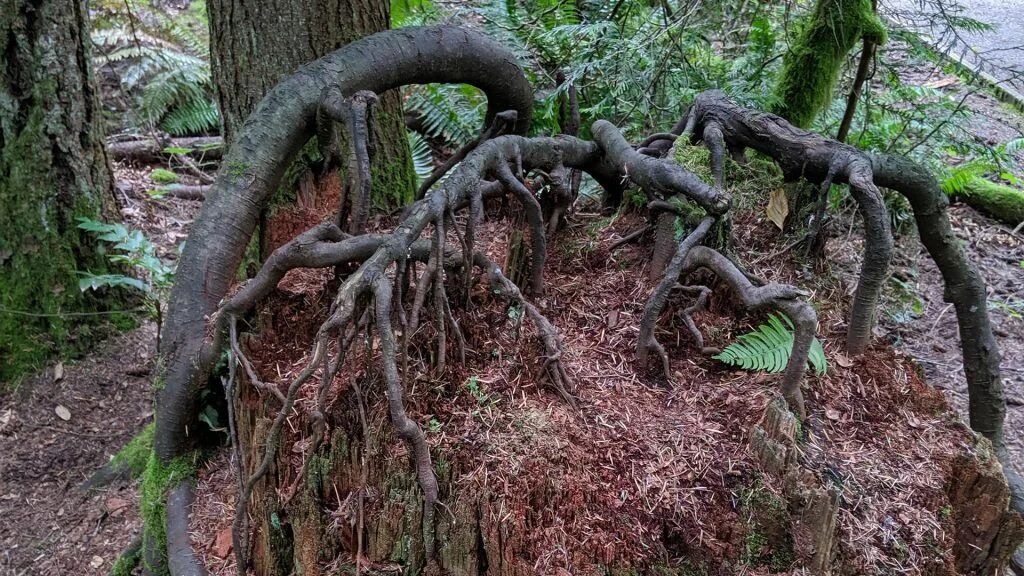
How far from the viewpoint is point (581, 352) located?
10.1ft

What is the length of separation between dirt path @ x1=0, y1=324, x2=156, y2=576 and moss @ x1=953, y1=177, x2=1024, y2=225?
8.23 m

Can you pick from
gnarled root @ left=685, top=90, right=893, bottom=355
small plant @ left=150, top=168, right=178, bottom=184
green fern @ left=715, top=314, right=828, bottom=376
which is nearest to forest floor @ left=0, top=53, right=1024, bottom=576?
green fern @ left=715, top=314, right=828, bottom=376

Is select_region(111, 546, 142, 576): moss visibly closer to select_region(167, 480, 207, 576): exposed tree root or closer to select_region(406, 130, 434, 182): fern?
select_region(167, 480, 207, 576): exposed tree root

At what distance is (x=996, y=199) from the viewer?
676cm

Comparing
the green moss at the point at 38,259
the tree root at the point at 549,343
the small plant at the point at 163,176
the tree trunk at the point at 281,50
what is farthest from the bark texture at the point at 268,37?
the small plant at the point at 163,176

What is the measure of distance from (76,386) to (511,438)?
Answer: 4158mm

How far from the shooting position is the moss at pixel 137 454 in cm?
413

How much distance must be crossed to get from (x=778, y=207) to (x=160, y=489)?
353 centimetres

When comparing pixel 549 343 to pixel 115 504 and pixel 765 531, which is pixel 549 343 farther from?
pixel 115 504

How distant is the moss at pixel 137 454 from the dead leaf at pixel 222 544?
1550 millimetres

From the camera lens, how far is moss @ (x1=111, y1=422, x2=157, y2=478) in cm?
413

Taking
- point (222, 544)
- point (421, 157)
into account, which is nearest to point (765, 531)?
point (222, 544)

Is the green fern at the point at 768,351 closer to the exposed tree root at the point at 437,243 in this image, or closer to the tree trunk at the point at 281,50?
the exposed tree root at the point at 437,243

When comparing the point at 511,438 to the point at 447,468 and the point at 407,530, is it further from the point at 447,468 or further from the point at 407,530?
the point at 407,530
